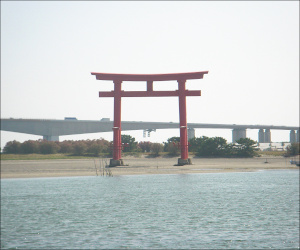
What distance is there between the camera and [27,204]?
33906 mm

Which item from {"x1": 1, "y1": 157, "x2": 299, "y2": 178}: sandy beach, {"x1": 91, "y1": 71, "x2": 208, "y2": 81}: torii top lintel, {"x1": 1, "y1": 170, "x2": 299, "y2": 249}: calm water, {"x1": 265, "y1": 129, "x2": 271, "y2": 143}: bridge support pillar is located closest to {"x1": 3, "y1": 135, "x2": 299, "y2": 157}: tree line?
{"x1": 1, "y1": 157, "x2": 299, "y2": 178}: sandy beach

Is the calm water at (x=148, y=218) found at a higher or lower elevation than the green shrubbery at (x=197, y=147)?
lower

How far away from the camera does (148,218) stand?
30016 millimetres

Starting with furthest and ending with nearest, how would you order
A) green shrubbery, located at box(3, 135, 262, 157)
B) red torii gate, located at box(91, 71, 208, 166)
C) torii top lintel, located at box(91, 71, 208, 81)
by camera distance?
1. torii top lintel, located at box(91, 71, 208, 81)
2. red torii gate, located at box(91, 71, 208, 166)
3. green shrubbery, located at box(3, 135, 262, 157)

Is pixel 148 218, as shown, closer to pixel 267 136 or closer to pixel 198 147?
pixel 198 147

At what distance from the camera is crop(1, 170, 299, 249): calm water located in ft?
73.0

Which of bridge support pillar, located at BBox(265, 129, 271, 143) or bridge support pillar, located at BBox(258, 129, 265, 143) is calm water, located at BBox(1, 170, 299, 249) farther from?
bridge support pillar, located at BBox(258, 129, 265, 143)

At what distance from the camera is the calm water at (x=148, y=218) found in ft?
73.0

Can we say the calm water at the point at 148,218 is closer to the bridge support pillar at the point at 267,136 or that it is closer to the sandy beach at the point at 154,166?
the sandy beach at the point at 154,166

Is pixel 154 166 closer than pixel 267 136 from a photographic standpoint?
Yes

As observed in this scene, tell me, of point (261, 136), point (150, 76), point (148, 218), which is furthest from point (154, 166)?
point (261, 136)

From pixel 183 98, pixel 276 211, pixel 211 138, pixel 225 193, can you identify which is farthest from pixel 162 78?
pixel 276 211

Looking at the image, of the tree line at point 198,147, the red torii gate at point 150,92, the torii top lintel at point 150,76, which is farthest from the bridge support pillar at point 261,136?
the torii top lintel at point 150,76

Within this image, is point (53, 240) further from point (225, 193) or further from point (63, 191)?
point (225, 193)
